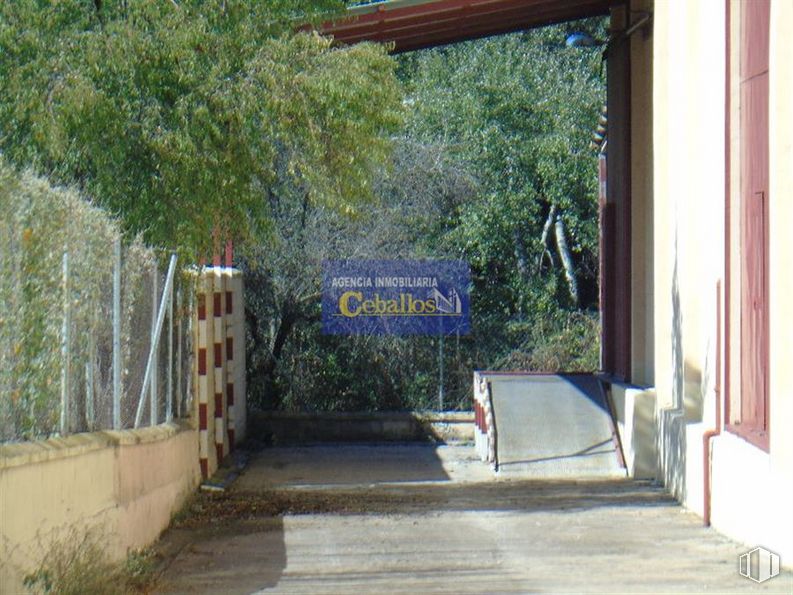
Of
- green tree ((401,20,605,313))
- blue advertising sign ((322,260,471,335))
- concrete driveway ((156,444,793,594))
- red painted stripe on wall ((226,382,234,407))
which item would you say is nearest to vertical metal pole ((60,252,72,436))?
concrete driveway ((156,444,793,594))

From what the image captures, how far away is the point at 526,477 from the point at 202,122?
6.60 m

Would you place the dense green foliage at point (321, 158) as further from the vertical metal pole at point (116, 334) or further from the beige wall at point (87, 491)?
the beige wall at point (87, 491)

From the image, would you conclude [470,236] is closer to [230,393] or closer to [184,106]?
[230,393]

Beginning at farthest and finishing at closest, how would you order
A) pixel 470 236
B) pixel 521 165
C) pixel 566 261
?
pixel 566 261
pixel 521 165
pixel 470 236

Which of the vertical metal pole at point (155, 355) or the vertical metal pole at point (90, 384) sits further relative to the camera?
the vertical metal pole at point (155, 355)

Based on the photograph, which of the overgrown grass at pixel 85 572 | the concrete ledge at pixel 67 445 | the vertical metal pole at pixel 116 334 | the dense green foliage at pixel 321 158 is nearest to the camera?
the concrete ledge at pixel 67 445

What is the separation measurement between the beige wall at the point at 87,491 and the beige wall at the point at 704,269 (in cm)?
468

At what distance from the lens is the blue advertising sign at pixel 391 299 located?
21.1 meters

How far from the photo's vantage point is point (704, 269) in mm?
Answer: 11969

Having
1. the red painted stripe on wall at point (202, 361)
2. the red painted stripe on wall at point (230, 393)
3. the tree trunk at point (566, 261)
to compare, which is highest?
the tree trunk at point (566, 261)

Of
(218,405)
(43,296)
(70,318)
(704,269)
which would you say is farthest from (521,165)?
(43,296)

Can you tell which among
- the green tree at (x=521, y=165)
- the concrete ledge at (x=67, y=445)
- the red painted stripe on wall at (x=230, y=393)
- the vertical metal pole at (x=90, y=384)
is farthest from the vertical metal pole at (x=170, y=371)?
the green tree at (x=521, y=165)

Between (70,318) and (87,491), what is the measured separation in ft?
3.76

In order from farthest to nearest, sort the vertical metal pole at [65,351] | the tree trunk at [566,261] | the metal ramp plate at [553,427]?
the tree trunk at [566,261] < the metal ramp plate at [553,427] < the vertical metal pole at [65,351]
